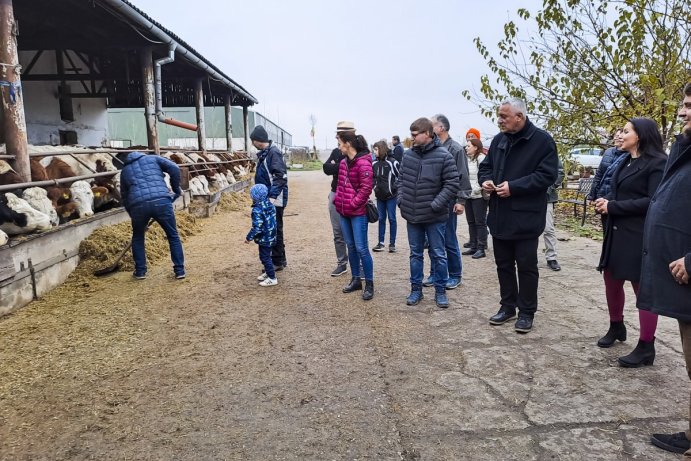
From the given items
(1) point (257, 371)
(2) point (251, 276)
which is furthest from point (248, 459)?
(2) point (251, 276)

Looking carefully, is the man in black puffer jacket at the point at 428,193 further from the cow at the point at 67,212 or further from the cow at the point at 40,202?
the cow at the point at 67,212

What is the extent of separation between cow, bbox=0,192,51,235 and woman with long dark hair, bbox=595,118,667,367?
A: 5.32m

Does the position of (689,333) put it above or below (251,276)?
above

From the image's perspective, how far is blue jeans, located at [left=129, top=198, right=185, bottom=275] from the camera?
18.4ft

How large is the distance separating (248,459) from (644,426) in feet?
6.80

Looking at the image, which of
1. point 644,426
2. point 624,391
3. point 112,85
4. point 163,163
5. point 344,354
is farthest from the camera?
point 112,85

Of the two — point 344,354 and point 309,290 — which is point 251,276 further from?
point 344,354

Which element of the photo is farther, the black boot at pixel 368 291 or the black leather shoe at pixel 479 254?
the black leather shoe at pixel 479 254

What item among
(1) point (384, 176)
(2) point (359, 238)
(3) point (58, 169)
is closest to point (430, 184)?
(2) point (359, 238)

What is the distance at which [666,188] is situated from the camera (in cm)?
252

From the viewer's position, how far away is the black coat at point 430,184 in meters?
4.54

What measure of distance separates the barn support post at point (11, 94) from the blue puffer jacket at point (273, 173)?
2.75m

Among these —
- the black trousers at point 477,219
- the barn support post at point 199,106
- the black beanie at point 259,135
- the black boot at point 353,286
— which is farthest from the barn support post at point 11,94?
the barn support post at point 199,106

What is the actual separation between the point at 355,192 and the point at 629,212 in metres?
2.41
